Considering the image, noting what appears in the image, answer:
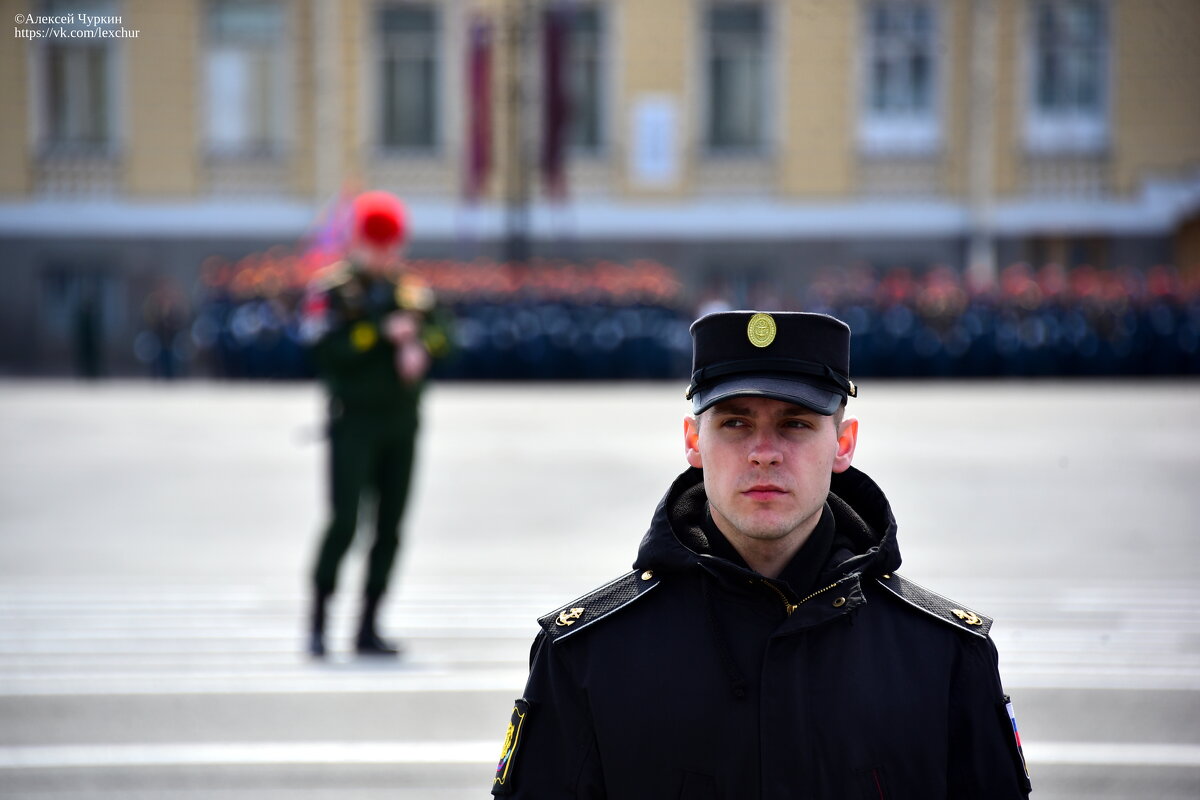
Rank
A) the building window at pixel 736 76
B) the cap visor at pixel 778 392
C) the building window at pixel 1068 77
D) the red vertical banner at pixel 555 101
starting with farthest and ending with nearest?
the building window at pixel 736 76 → the building window at pixel 1068 77 → the red vertical banner at pixel 555 101 → the cap visor at pixel 778 392

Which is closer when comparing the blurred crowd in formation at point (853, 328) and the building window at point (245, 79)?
the blurred crowd in formation at point (853, 328)

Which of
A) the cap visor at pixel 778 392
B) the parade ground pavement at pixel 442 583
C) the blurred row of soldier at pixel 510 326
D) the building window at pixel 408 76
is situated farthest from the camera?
the building window at pixel 408 76

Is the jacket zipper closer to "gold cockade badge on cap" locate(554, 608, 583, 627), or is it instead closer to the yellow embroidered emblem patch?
"gold cockade badge on cap" locate(554, 608, 583, 627)

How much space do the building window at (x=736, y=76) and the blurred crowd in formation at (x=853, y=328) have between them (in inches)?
362

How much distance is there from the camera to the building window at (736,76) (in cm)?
3584

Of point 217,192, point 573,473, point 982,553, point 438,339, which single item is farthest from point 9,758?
point 217,192

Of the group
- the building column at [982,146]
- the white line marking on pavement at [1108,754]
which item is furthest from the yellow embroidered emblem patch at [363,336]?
the building column at [982,146]

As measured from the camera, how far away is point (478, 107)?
33500mm

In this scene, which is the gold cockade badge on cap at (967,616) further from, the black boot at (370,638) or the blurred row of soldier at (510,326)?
the blurred row of soldier at (510,326)

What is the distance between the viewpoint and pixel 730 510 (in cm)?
260

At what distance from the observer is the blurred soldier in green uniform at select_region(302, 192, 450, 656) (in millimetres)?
7543

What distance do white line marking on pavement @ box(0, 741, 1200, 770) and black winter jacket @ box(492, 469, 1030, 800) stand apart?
341cm

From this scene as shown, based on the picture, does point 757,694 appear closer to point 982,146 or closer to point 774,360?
point 774,360

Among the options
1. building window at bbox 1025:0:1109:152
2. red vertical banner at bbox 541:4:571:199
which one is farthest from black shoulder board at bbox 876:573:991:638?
building window at bbox 1025:0:1109:152
